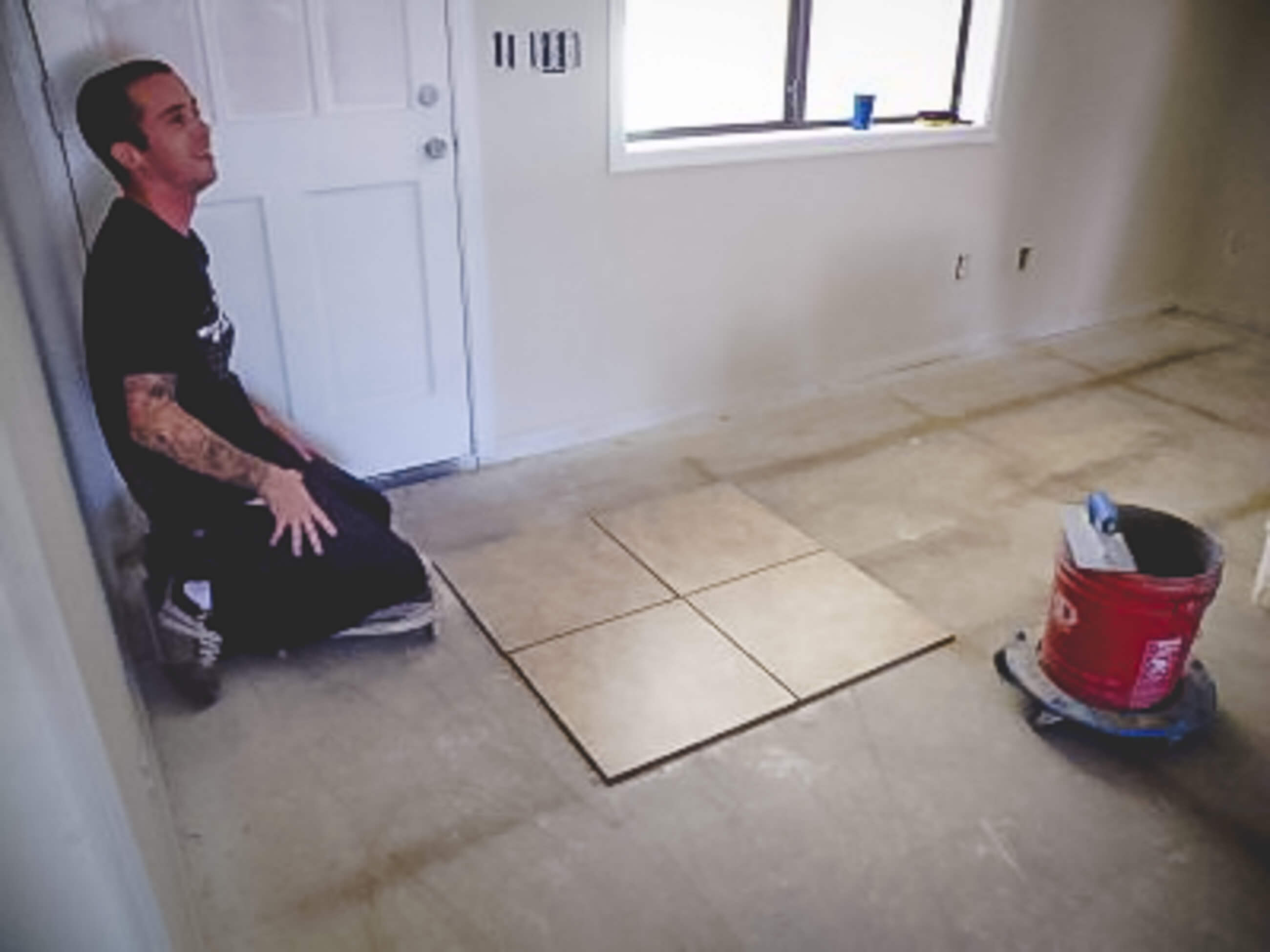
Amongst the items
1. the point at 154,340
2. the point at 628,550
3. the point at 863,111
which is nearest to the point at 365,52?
the point at 154,340

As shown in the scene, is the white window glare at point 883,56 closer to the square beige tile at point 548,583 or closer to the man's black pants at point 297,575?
the square beige tile at point 548,583

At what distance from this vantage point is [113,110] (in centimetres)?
194

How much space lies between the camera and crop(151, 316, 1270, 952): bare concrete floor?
1.63 m

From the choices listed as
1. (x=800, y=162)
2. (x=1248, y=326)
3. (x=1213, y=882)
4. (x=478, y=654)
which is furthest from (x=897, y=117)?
(x=1213, y=882)

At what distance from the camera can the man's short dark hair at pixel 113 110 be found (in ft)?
6.36

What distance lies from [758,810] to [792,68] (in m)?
2.49

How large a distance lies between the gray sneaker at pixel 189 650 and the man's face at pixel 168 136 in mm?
857

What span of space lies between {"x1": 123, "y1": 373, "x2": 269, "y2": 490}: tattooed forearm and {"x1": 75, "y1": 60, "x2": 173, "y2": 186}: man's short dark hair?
1.42ft

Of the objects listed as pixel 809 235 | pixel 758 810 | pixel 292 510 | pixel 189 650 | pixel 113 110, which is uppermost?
pixel 113 110

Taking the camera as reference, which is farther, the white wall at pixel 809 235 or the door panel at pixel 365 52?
the white wall at pixel 809 235

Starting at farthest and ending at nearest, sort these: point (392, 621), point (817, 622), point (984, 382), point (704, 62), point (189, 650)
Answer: point (984, 382), point (704, 62), point (817, 622), point (392, 621), point (189, 650)

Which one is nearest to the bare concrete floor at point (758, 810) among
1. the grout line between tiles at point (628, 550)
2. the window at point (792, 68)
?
the grout line between tiles at point (628, 550)

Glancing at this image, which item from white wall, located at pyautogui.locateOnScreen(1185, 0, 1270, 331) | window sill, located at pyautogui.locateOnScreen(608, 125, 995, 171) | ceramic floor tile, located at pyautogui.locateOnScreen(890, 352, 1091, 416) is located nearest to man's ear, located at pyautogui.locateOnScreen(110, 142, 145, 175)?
window sill, located at pyautogui.locateOnScreen(608, 125, 995, 171)

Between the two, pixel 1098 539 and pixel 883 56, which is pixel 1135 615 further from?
pixel 883 56
